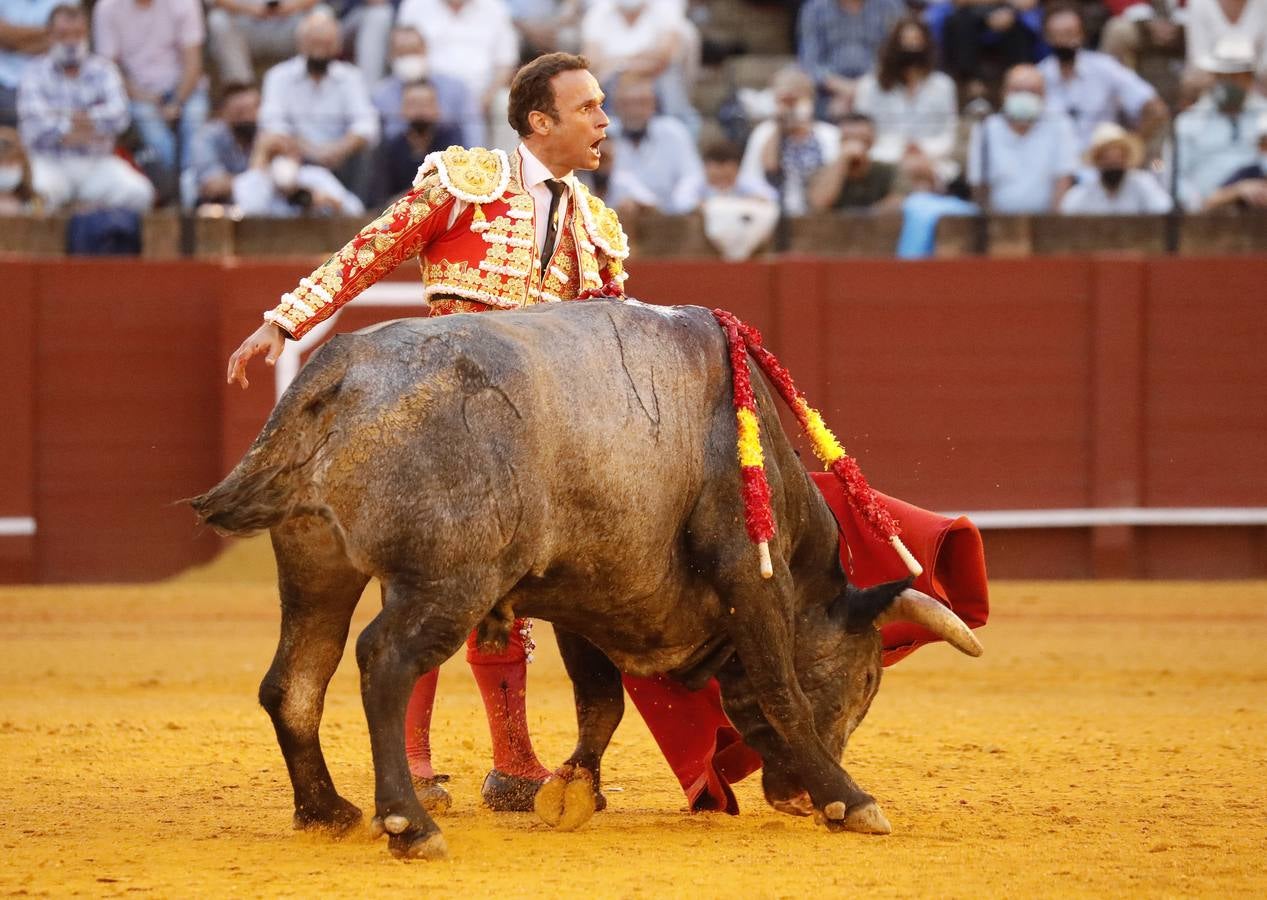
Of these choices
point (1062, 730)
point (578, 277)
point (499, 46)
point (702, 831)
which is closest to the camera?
point (702, 831)

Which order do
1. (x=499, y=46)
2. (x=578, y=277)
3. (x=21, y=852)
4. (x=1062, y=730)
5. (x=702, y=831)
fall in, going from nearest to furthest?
(x=21, y=852), (x=702, y=831), (x=578, y=277), (x=1062, y=730), (x=499, y=46)

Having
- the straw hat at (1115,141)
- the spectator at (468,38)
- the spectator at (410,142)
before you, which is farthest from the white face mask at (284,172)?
the straw hat at (1115,141)

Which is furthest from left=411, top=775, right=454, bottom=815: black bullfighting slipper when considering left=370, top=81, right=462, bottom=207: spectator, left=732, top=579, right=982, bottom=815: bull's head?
left=370, top=81, right=462, bottom=207: spectator

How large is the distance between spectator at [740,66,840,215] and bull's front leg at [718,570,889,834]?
19.0 ft

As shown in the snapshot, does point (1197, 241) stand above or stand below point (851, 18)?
below

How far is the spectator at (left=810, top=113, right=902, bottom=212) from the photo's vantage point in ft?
31.3

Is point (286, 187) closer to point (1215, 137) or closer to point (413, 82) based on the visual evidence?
point (413, 82)

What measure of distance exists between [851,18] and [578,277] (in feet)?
22.4

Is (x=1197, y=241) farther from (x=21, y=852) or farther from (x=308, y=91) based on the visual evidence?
(x=21, y=852)

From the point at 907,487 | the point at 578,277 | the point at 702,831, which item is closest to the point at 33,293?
the point at 907,487

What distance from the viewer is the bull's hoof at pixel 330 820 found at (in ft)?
12.1

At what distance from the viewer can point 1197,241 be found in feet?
31.9

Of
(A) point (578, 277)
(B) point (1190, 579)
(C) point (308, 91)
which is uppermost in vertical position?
(C) point (308, 91)

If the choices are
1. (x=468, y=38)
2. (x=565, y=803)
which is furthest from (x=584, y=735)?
(x=468, y=38)
